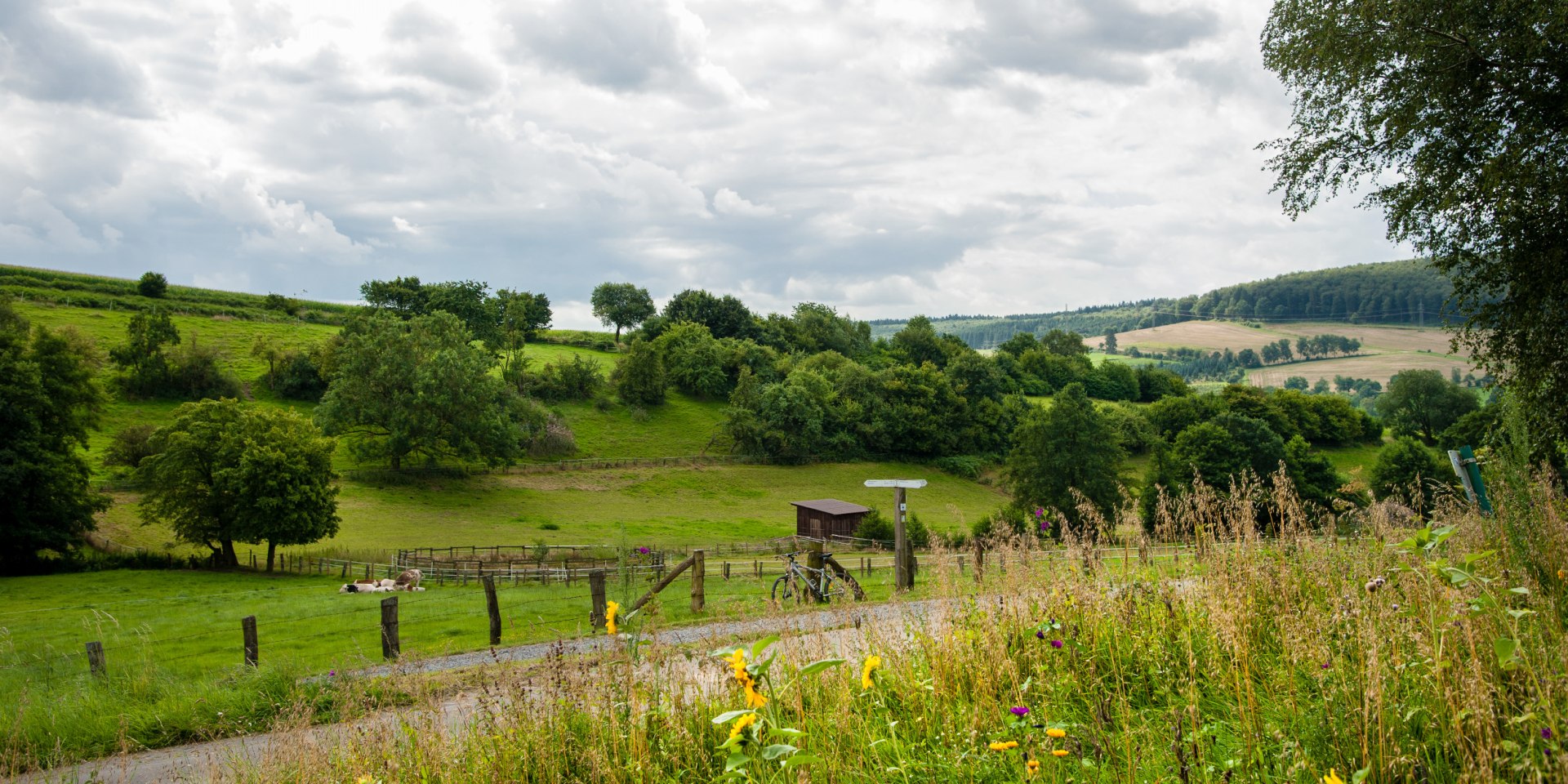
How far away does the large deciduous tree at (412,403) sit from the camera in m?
52.8

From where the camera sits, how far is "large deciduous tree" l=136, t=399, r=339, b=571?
115ft

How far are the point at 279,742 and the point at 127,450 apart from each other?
52251mm

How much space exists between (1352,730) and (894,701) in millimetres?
2328

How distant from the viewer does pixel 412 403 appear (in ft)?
174

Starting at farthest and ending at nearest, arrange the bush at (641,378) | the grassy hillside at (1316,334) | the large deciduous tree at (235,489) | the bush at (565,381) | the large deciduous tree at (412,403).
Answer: the grassy hillside at (1316,334) → the bush at (641,378) → the bush at (565,381) → the large deciduous tree at (412,403) → the large deciduous tree at (235,489)

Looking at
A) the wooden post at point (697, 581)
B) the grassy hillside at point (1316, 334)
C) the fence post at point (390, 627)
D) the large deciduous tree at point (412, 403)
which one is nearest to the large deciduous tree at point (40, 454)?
the large deciduous tree at point (412, 403)

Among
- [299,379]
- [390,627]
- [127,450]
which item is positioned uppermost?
[299,379]

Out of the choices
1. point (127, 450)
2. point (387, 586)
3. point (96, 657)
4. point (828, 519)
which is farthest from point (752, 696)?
point (127, 450)

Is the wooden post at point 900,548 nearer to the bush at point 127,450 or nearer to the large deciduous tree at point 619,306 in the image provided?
the bush at point 127,450

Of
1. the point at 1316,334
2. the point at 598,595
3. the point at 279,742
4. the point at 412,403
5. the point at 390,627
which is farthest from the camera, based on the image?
the point at 1316,334

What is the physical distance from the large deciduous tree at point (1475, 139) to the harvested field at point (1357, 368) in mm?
118915

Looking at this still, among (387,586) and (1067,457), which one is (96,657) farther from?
(1067,457)

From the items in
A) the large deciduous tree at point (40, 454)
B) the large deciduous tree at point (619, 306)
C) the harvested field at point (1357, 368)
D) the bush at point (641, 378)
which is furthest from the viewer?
the harvested field at point (1357, 368)

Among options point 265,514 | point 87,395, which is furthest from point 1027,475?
point 87,395
